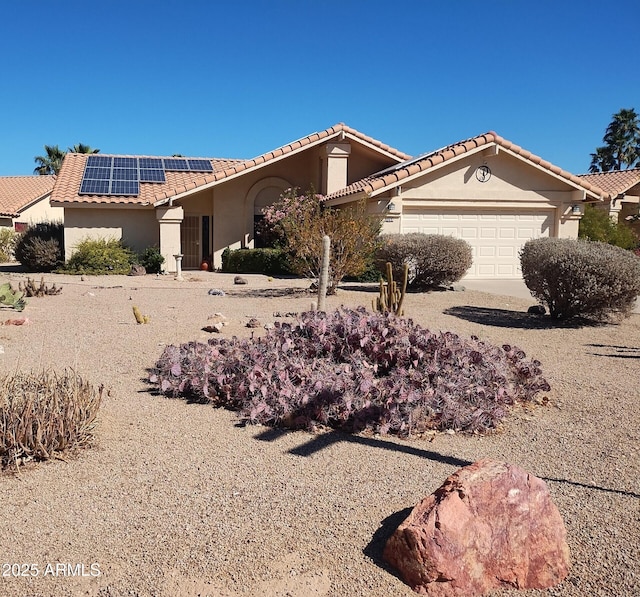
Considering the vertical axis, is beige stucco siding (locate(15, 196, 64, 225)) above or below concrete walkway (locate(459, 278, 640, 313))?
above

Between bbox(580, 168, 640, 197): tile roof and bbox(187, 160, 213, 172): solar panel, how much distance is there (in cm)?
1683

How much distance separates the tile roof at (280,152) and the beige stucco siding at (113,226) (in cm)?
107

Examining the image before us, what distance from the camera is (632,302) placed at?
35.9ft

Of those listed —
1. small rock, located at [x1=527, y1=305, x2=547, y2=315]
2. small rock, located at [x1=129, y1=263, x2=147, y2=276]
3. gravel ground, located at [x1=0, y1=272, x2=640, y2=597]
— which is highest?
small rock, located at [x1=129, y1=263, x2=147, y2=276]

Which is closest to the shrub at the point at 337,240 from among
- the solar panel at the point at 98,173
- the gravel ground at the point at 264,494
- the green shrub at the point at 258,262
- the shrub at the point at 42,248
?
the green shrub at the point at 258,262

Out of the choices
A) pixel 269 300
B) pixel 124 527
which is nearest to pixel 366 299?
pixel 269 300

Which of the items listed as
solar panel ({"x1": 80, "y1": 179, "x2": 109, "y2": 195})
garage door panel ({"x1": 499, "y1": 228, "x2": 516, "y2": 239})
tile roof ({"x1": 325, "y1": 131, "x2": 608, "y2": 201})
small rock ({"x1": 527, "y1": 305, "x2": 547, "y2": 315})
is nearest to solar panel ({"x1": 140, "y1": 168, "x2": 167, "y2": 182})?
solar panel ({"x1": 80, "y1": 179, "x2": 109, "y2": 195})

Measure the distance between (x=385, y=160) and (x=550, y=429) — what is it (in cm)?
1863

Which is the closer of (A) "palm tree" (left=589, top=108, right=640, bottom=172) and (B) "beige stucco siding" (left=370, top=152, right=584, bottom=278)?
(B) "beige stucco siding" (left=370, top=152, right=584, bottom=278)

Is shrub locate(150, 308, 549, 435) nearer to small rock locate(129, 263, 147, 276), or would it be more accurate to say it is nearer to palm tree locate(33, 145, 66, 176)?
small rock locate(129, 263, 147, 276)

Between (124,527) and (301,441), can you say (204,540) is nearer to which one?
(124,527)

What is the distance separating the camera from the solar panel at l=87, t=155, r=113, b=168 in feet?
78.3

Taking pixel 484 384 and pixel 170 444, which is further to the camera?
pixel 484 384

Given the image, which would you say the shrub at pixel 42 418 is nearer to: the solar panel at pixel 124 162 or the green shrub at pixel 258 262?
the green shrub at pixel 258 262
